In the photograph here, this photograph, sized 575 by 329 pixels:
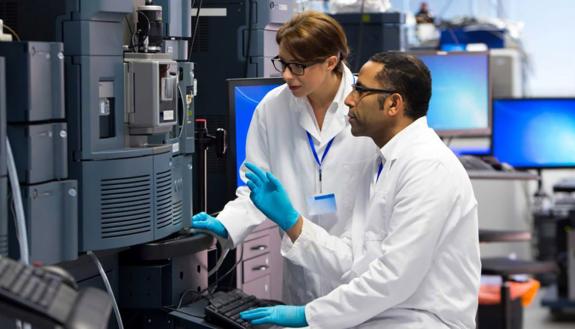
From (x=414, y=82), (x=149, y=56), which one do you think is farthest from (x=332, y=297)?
(x=149, y=56)

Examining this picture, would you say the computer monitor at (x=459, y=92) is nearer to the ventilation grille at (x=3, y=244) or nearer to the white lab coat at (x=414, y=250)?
the white lab coat at (x=414, y=250)

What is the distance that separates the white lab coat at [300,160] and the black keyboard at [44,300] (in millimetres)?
1312

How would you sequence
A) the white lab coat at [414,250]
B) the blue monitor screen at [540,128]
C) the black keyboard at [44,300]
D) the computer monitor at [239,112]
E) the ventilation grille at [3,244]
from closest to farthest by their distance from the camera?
1. the black keyboard at [44,300]
2. the ventilation grille at [3,244]
3. the white lab coat at [414,250]
4. the computer monitor at [239,112]
5. the blue monitor screen at [540,128]

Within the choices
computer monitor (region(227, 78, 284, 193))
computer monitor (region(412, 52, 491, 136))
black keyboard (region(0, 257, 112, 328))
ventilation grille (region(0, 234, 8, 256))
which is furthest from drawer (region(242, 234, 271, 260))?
computer monitor (region(412, 52, 491, 136))

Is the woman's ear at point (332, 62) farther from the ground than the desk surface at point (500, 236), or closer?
farther from the ground

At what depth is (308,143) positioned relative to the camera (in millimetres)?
2648

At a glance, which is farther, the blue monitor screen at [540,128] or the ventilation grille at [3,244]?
the blue monitor screen at [540,128]

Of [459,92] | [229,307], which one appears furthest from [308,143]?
[459,92]

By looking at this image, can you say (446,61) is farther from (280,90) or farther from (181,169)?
(181,169)

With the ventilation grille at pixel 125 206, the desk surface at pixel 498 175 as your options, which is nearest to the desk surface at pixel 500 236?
the desk surface at pixel 498 175

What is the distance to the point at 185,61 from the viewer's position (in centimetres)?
253

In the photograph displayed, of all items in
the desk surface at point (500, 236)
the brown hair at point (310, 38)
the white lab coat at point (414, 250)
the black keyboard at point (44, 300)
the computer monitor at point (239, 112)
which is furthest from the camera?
the desk surface at point (500, 236)

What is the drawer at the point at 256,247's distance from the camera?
121 inches

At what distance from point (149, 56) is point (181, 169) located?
331mm
